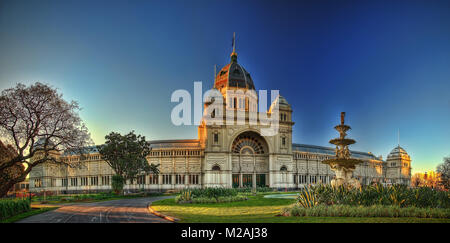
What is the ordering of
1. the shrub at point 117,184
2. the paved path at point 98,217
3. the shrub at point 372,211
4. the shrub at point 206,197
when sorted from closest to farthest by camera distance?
1. the shrub at point 372,211
2. the paved path at point 98,217
3. the shrub at point 206,197
4. the shrub at point 117,184

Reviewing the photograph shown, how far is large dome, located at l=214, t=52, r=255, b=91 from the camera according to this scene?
85438 millimetres

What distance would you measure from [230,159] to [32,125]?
1863 inches

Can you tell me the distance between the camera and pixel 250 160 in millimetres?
79125

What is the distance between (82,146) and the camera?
3588 centimetres

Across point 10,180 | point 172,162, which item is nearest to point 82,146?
point 10,180

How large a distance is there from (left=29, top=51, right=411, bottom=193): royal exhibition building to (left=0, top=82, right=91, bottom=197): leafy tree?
1511 inches

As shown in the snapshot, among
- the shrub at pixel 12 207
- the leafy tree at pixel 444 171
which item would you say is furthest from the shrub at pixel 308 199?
the leafy tree at pixel 444 171

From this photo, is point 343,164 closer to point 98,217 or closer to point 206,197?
point 206,197

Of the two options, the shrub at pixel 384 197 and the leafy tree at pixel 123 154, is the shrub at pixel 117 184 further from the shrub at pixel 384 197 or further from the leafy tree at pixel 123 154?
the shrub at pixel 384 197

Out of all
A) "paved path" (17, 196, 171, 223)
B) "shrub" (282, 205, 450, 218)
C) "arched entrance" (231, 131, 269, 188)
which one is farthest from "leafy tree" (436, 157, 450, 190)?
"paved path" (17, 196, 171, 223)

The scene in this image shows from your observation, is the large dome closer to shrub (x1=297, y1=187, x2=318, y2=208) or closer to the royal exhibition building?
the royal exhibition building

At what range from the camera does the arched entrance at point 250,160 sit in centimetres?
7733

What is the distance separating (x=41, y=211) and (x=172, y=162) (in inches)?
1875

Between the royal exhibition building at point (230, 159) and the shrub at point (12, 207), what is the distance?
42.8m
